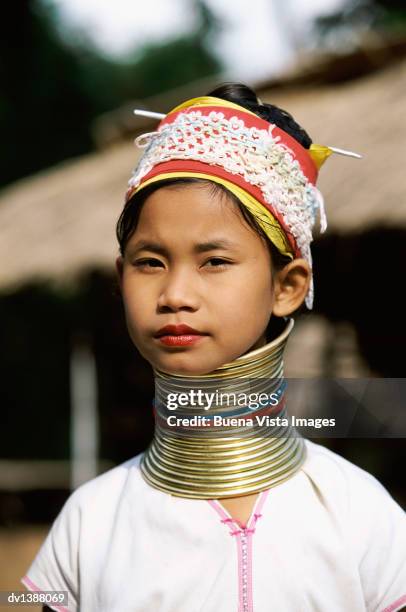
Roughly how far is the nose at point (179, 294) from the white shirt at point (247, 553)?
400mm

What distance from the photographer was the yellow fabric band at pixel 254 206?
1443 mm

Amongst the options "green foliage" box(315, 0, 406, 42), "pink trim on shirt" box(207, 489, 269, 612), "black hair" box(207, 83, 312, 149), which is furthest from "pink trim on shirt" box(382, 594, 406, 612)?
"green foliage" box(315, 0, 406, 42)

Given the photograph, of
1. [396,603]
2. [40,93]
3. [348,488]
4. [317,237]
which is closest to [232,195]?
[348,488]

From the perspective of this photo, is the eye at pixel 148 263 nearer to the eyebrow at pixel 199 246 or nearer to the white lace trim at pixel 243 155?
the eyebrow at pixel 199 246

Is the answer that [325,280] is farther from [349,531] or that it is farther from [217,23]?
[217,23]

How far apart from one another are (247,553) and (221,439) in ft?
0.73

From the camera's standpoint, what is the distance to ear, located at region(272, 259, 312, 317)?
5.11ft

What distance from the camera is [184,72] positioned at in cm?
2508

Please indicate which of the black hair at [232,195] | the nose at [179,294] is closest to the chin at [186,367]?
the nose at [179,294]

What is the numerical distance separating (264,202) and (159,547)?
702mm

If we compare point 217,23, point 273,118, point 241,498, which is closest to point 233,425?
point 241,498

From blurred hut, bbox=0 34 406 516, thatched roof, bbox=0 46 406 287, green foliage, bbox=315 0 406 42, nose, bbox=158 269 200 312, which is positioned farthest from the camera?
green foliage, bbox=315 0 406 42

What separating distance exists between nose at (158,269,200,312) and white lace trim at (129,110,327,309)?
9.1 inches

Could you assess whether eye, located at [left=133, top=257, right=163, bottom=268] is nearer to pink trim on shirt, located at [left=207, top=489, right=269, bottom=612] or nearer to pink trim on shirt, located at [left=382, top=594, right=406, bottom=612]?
pink trim on shirt, located at [left=207, top=489, right=269, bottom=612]
